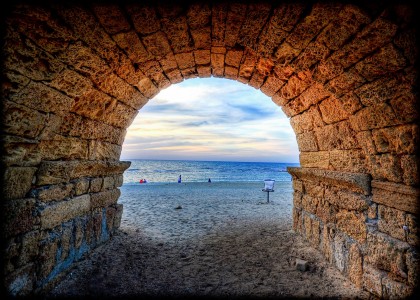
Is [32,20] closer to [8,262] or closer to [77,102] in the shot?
[77,102]

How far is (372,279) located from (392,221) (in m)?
0.69

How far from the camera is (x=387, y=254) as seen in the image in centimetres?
253

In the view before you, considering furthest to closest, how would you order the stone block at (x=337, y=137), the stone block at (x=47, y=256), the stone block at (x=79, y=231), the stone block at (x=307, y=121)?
the stone block at (x=307, y=121) < the stone block at (x=79, y=231) < the stone block at (x=337, y=137) < the stone block at (x=47, y=256)

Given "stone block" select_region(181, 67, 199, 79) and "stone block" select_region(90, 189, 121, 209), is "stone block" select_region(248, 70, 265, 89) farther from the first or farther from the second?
"stone block" select_region(90, 189, 121, 209)

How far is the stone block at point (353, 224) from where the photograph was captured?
117 inches

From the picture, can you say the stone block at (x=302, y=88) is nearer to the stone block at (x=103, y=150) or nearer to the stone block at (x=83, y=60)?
the stone block at (x=83, y=60)

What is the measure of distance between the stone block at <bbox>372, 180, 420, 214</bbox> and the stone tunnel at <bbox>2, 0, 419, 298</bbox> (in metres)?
0.01

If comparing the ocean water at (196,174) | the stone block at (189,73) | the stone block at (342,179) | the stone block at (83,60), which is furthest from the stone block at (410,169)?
the ocean water at (196,174)

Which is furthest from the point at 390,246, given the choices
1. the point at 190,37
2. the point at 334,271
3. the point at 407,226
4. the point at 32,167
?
the point at 32,167

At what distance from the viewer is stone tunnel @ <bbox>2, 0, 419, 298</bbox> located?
2.08 meters

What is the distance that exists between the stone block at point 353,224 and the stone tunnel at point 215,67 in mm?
14

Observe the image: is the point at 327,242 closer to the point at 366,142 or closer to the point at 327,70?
the point at 366,142

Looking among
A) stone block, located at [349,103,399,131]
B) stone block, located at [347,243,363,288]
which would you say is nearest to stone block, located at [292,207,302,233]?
stone block, located at [347,243,363,288]

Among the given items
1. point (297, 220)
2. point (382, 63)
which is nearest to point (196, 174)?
point (297, 220)
